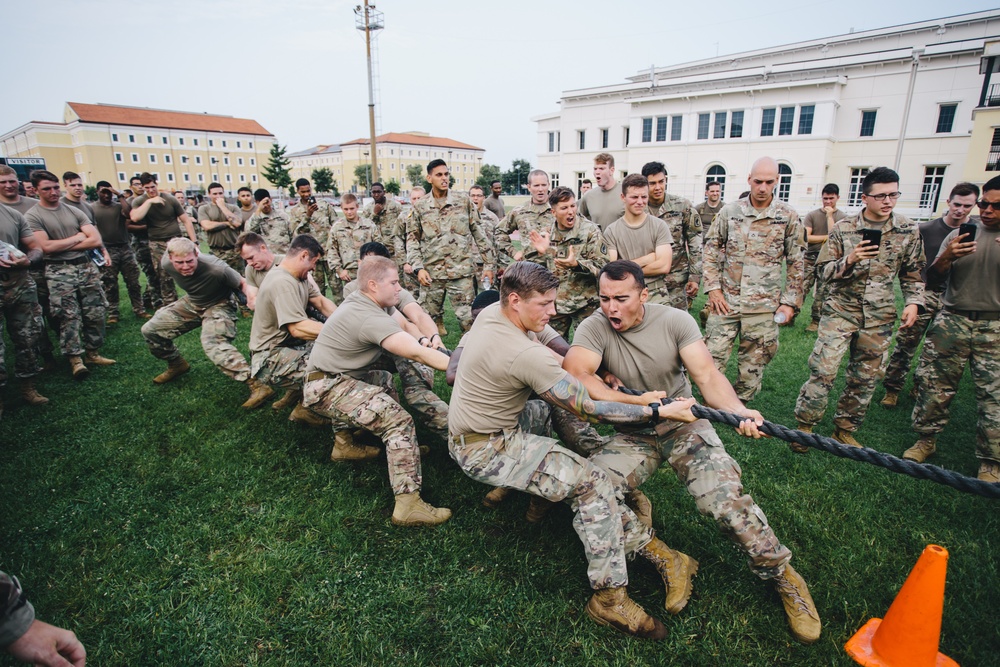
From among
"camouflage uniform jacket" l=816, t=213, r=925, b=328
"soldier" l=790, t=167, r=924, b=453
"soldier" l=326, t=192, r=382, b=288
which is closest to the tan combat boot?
"soldier" l=326, t=192, r=382, b=288

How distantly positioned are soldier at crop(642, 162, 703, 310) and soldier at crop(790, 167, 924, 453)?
1.72 metres

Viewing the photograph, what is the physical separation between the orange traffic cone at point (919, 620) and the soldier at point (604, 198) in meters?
4.94

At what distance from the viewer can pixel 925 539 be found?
3.41 m

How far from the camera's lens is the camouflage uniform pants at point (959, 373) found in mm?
4156

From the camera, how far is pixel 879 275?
15.1ft

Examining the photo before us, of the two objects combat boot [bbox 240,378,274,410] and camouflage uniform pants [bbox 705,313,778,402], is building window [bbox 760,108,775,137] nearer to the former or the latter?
camouflage uniform pants [bbox 705,313,778,402]

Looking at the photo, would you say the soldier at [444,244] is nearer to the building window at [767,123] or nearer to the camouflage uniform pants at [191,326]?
the camouflage uniform pants at [191,326]

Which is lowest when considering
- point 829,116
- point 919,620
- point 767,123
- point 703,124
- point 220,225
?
point 919,620

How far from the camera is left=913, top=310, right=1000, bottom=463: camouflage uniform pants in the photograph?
4156 mm

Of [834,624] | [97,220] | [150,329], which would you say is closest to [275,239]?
[97,220]

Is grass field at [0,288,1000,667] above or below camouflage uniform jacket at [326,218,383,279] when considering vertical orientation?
below

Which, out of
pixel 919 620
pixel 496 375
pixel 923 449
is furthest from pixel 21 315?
pixel 923 449

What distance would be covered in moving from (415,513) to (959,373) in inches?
189

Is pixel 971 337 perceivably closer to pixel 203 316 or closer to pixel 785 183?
pixel 203 316
